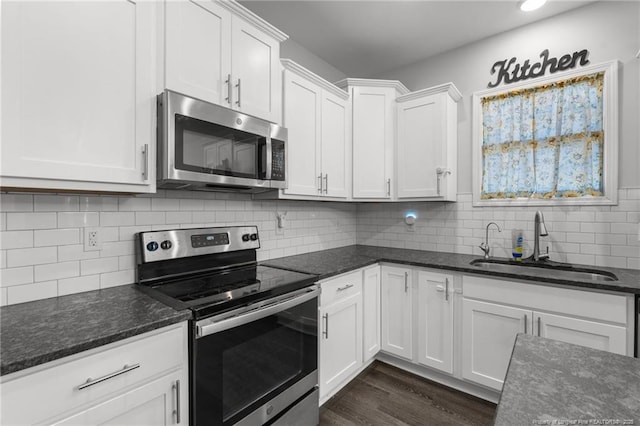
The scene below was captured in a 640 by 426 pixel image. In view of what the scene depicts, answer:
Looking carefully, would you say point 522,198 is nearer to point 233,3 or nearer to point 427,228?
point 427,228

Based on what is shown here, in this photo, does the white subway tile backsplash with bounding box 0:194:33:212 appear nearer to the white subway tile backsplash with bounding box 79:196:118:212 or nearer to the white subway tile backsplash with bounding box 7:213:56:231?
the white subway tile backsplash with bounding box 7:213:56:231

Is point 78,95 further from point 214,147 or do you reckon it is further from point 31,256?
point 31,256

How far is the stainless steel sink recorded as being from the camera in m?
2.00

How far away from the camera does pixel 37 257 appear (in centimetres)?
133

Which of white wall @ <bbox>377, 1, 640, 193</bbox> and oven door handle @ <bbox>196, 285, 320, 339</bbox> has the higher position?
white wall @ <bbox>377, 1, 640, 193</bbox>

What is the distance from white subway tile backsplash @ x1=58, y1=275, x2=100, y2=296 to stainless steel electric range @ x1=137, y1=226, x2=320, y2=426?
0.19m

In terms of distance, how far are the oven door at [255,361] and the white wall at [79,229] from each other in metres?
0.70

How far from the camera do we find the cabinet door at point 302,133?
2104 mm

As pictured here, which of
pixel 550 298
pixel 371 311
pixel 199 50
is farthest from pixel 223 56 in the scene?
pixel 550 298

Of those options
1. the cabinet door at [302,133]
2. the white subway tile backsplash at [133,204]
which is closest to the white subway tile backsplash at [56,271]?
the white subway tile backsplash at [133,204]

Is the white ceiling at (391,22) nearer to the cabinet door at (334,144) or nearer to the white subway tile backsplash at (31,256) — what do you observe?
the cabinet door at (334,144)

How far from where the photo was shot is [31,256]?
51.8 inches

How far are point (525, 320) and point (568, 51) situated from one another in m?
2.00

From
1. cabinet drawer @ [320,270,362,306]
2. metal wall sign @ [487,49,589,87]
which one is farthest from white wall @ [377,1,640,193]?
cabinet drawer @ [320,270,362,306]
